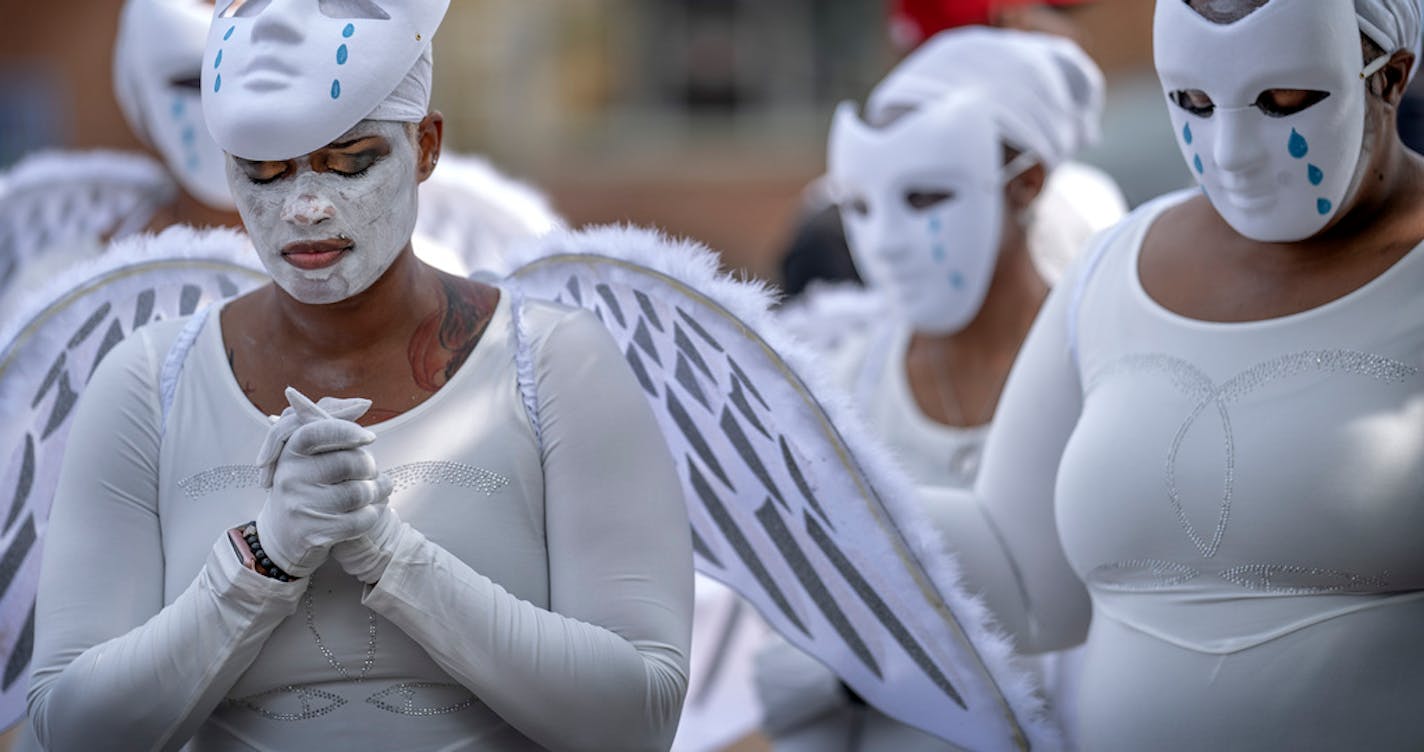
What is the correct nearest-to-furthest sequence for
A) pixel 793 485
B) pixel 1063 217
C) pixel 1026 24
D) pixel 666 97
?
pixel 793 485 < pixel 1063 217 < pixel 1026 24 < pixel 666 97

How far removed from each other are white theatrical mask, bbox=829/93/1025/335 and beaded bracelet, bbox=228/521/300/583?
82.0 inches

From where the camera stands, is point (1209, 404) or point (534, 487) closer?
point (534, 487)

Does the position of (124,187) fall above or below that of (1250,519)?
above

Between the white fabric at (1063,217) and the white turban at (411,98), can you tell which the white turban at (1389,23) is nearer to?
the white turban at (411,98)

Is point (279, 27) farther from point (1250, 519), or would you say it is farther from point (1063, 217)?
point (1063, 217)

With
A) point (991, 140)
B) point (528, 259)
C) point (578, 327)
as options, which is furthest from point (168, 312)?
point (991, 140)

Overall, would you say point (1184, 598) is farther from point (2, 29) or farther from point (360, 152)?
point (2, 29)

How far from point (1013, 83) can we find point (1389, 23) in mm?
1628

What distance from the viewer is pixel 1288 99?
237cm

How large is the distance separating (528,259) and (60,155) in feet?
6.57

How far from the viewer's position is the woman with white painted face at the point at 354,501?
82.8 inches

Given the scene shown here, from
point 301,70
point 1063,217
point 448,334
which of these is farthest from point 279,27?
Answer: point 1063,217

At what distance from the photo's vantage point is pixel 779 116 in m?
17.2

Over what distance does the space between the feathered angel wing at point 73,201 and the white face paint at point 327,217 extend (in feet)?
6.11
